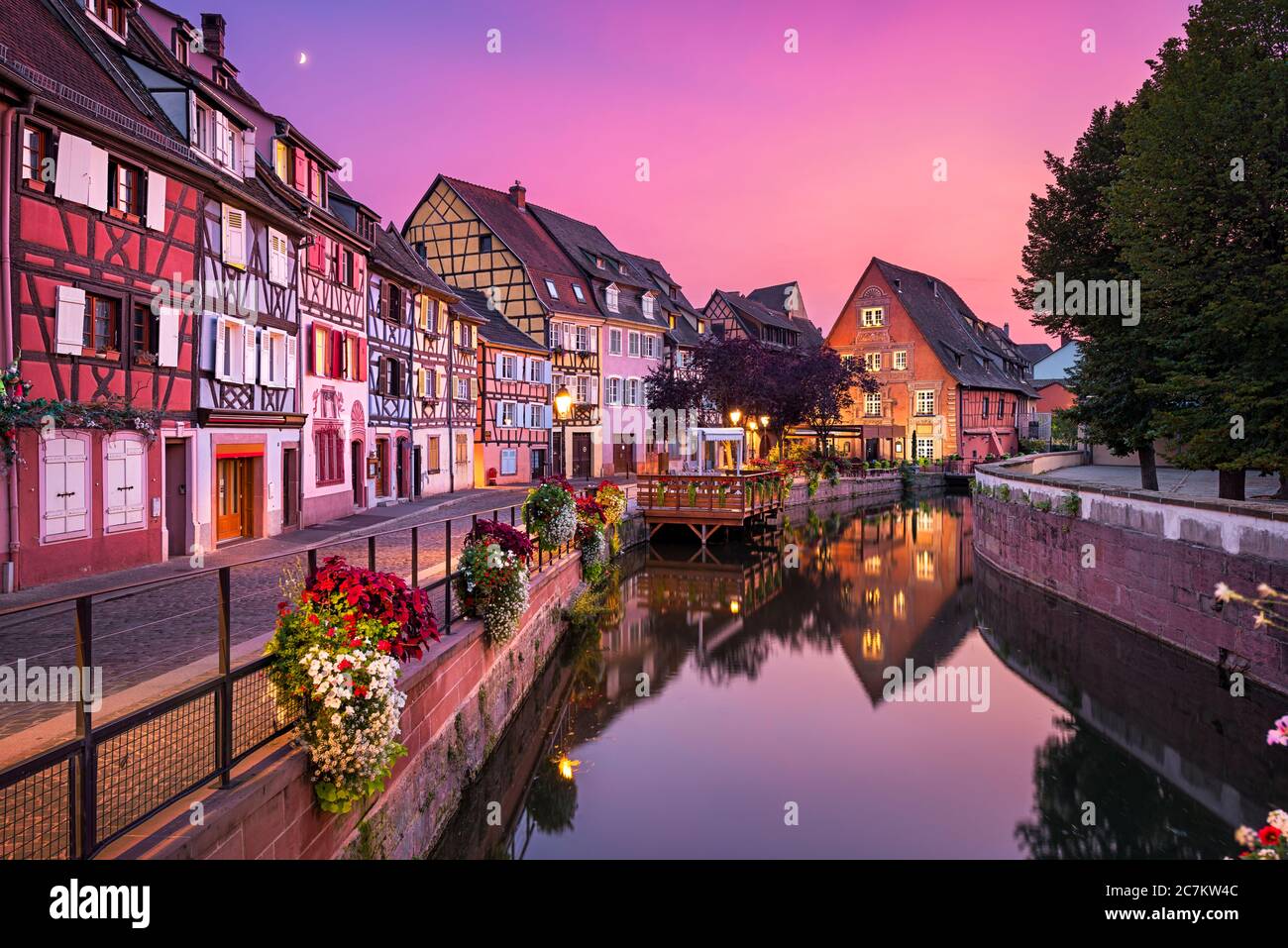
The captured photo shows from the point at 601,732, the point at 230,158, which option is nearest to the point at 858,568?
the point at 601,732

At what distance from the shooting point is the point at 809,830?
28.8ft

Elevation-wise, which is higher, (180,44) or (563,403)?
(180,44)

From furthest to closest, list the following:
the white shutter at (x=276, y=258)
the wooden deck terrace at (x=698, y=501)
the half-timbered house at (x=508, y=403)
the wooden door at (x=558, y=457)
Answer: the wooden door at (x=558, y=457)
the half-timbered house at (x=508, y=403)
the wooden deck terrace at (x=698, y=501)
the white shutter at (x=276, y=258)

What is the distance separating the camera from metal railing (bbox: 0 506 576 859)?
12.0 feet

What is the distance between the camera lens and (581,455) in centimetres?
4294

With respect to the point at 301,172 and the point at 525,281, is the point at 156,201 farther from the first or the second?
the point at 525,281

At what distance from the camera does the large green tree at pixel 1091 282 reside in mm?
19688

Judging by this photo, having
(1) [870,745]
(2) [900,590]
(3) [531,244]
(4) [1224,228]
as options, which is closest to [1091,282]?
(4) [1224,228]

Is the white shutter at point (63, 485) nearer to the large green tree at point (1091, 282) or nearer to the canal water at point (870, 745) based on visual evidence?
the canal water at point (870, 745)

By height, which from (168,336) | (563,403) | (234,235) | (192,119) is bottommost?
(563,403)

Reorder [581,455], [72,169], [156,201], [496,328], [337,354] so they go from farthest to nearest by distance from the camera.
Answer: [581,455] < [496,328] < [337,354] < [156,201] < [72,169]

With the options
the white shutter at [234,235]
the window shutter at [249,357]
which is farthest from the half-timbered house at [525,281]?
the white shutter at [234,235]

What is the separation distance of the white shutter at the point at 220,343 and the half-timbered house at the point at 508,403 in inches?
698

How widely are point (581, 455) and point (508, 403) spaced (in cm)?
673
